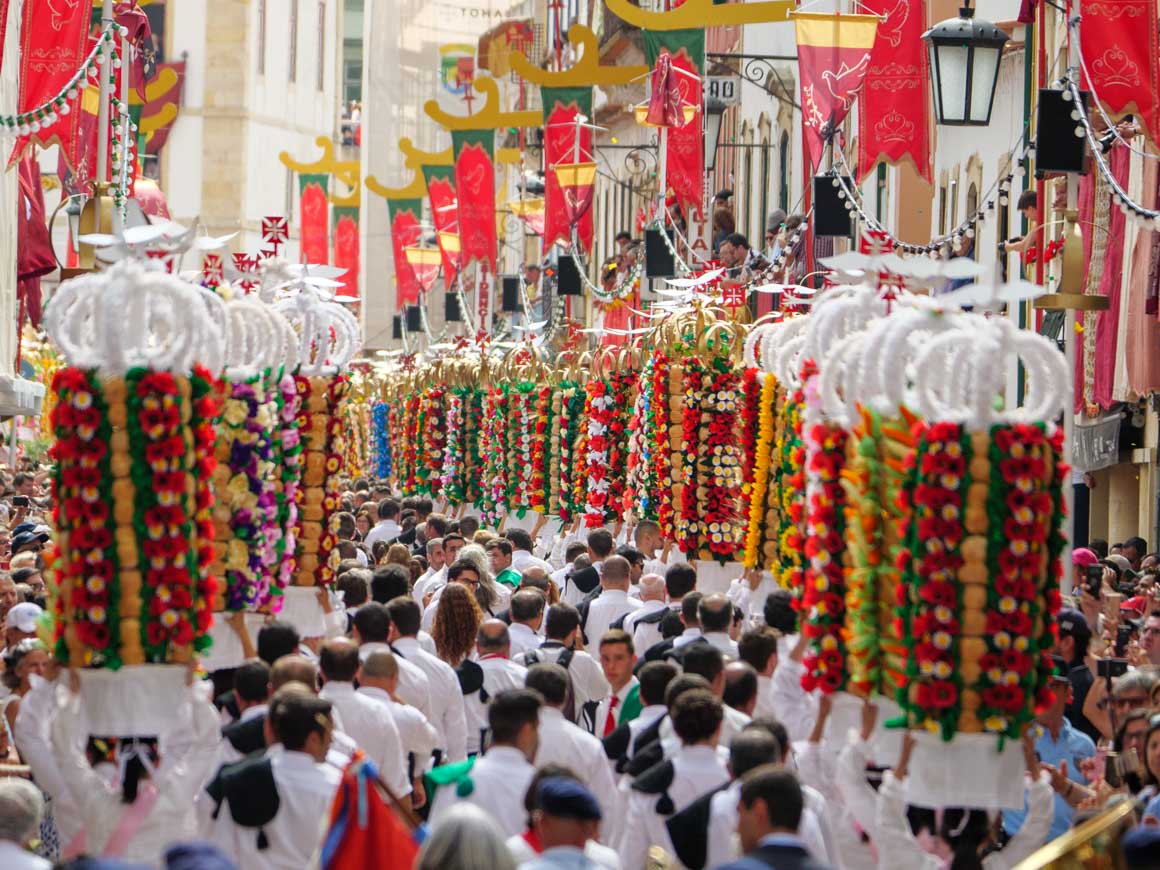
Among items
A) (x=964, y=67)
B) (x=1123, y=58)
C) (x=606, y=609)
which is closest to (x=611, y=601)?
(x=606, y=609)

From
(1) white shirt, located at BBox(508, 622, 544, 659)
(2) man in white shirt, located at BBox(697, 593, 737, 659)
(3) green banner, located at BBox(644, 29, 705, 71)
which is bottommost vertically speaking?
(1) white shirt, located at BBox(508, 622, 544, 659)

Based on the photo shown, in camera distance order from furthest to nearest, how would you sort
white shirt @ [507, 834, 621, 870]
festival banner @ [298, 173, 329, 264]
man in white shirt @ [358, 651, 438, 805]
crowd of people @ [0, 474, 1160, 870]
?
festival banner @ [298, 173, 329, 264] < man in white shirt @ [358, 651, 438, 805] < crowd of people @ [0, 474, 1160, 870] < white shirt @ [507, 834, 621, 870]

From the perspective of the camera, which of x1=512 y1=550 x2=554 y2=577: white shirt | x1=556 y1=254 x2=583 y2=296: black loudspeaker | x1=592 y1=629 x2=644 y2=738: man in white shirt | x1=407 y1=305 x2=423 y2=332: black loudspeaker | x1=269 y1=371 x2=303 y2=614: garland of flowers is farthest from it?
x1=407 y1=305 x2=423 y2=332: black loudspeaker

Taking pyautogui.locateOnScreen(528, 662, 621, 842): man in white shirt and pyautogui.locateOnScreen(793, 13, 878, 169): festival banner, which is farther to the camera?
pyautogui.locateOnScreen(793, 13, 878, 169): festival banner

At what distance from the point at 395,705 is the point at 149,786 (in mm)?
1259

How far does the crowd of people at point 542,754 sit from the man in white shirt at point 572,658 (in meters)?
0.01

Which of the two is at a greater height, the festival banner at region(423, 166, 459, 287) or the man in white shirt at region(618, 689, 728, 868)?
the festival banner at region(423, 166, 459, 287)

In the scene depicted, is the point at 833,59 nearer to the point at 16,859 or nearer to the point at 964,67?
the point at 964,67

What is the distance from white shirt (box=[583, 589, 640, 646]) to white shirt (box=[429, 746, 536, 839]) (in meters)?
5.08

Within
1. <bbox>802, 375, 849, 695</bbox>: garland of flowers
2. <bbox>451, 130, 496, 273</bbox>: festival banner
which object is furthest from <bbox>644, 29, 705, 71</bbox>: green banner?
<bbox>802, 375, 849, 695</bbox>: garland of flowers

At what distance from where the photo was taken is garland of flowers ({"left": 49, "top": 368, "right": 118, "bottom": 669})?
9.27 meters

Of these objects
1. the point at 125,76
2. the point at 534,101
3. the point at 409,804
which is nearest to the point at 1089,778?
the point at 409,804

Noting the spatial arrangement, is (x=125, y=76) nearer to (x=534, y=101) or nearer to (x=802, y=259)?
(x=802, y=259)

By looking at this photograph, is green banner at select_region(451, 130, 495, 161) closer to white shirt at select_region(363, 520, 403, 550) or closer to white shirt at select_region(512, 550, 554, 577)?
white shirt at select_region(363, 520, 403, 550)
